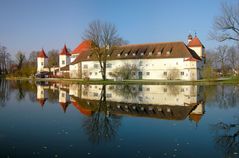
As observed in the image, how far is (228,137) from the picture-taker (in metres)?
10.3

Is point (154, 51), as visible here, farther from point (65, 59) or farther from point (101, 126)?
point (101, 126)

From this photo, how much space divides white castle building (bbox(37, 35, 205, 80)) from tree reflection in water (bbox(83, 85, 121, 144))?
3849 cm

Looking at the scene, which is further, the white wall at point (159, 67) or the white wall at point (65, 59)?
the white wall at point (65, 59)

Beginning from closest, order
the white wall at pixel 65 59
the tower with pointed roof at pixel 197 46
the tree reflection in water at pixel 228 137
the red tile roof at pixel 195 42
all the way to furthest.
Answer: the tree reflection in water at pixel 228 137, the tower with pointed roof at pixel 197 46, the red tile roof at pixel 195 42, the white wall at pixel 65 59

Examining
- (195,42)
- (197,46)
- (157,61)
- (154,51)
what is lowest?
(157,61)

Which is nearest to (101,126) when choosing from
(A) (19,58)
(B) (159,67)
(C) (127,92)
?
(C) (127,92)

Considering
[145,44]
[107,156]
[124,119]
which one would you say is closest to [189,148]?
[107,156]

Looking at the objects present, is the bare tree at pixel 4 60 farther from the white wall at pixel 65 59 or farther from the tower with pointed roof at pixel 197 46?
the tower with pointed roof at pixel 197 46

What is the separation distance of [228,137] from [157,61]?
4832 centimetres

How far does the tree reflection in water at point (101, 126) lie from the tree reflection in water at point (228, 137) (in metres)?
3.74

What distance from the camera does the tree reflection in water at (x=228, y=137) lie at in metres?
8.60

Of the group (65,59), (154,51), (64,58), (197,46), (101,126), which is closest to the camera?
(101,126)

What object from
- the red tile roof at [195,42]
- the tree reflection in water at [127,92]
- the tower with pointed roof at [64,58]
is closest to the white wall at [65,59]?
the tower with pointed roof at [64,58]

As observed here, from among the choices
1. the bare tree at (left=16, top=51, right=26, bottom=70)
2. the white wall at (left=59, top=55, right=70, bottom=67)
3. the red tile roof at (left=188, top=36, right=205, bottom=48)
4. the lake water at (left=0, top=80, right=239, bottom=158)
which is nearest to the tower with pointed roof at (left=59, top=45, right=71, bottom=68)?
the white wall at (left=59, top=55, right=70, bottom=67)
